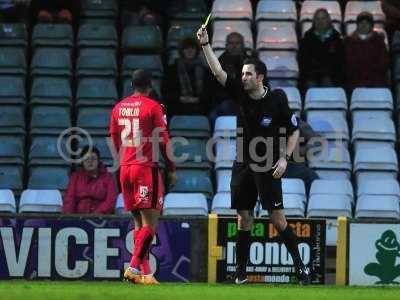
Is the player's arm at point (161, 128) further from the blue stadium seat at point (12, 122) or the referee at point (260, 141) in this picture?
the blue stadium seat at point (12, 122)

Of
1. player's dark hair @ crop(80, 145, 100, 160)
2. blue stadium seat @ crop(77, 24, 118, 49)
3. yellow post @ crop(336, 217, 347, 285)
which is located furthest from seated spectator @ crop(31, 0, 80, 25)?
yellow post @ crop(336, 217, 347, 285)

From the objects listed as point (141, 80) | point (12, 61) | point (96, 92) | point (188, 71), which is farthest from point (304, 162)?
point (141, 80)

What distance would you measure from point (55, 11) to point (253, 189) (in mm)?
7000

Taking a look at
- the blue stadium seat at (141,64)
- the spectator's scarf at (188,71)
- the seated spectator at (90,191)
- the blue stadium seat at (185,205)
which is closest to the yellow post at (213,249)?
the blue stadium seat at (185,205)

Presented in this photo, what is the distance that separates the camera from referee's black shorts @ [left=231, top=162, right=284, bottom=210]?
39.7ft

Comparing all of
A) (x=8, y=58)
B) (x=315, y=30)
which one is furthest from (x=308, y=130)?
(x=8, y=58)

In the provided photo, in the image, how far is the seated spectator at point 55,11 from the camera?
58.7 ft

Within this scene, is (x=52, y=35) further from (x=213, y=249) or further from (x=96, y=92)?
(x=213, y=249)

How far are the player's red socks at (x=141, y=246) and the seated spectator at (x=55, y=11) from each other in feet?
20.4

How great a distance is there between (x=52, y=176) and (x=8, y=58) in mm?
2000

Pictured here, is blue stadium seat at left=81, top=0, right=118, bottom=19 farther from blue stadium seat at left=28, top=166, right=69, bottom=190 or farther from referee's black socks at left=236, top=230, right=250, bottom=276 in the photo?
referee's black socks at left=236, top=230, right=250, bottom=276

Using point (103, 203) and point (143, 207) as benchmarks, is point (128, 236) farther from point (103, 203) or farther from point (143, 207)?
point (143, 207)

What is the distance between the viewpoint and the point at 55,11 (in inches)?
725

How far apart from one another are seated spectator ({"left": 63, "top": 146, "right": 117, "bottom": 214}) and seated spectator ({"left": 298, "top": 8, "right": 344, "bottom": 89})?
3.53m
